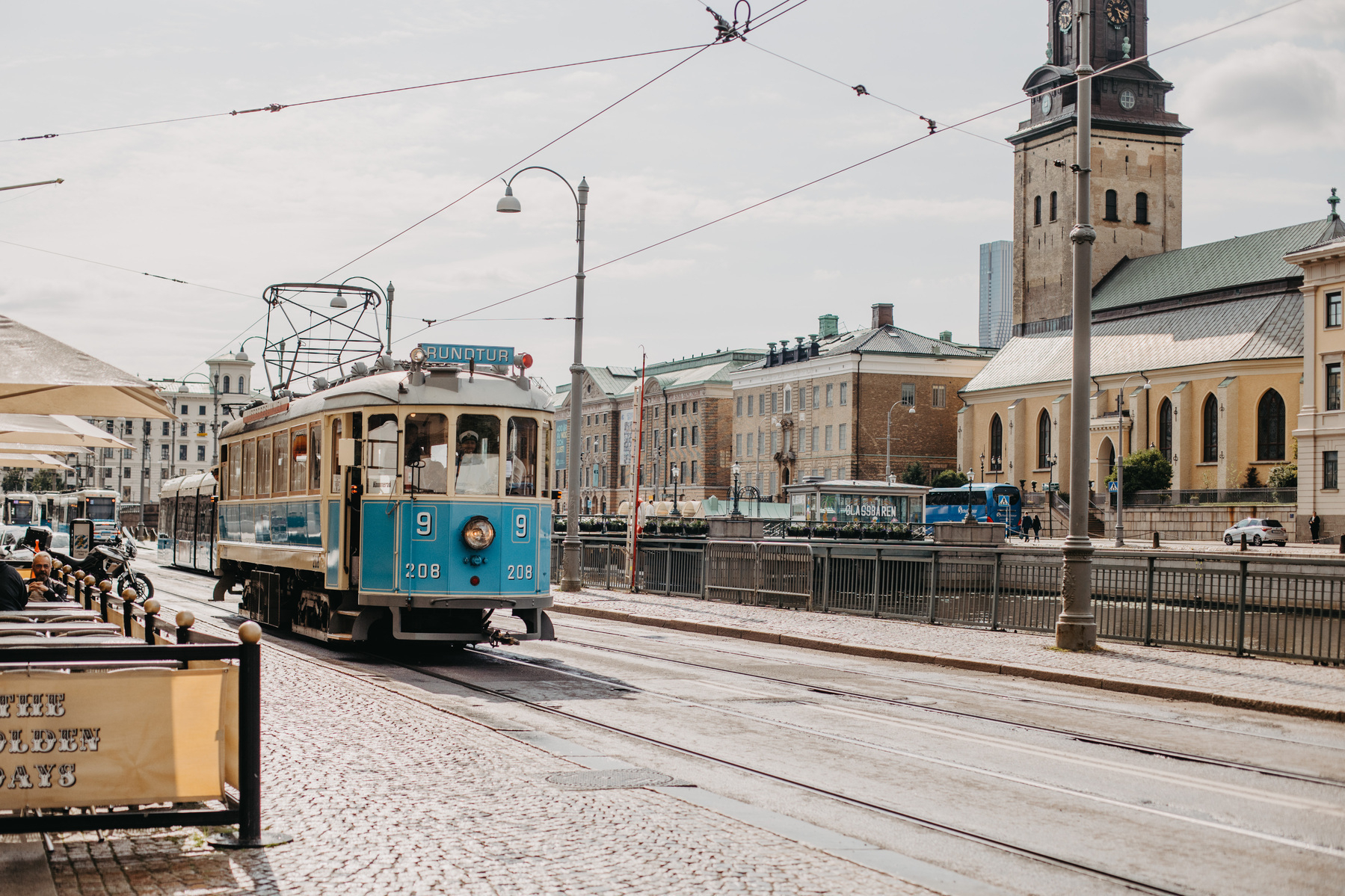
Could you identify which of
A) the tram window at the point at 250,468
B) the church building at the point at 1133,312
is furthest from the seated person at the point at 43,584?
the church building at the point at 1133,312

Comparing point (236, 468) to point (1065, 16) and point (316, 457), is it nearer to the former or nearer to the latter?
point (316, 457)

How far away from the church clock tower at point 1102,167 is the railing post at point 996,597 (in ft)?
276

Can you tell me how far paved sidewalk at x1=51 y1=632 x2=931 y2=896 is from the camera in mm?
5914

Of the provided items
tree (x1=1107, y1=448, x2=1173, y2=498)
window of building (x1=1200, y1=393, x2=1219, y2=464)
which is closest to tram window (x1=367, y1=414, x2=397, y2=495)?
tree (x1=1107, y1=448, x2=1173, y2=498)

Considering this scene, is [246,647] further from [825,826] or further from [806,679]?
[806,679]

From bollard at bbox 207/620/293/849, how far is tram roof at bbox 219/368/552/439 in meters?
8.68

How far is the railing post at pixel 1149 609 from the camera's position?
18.0 m

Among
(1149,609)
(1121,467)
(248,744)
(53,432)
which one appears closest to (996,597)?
(1149,609)

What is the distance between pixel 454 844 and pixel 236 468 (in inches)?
616

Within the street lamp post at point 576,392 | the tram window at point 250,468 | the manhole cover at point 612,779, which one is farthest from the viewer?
the street lamp post at point 576,392

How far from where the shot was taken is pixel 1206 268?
95.0 meters

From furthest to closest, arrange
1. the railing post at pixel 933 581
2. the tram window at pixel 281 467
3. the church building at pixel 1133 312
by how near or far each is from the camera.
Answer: the church building at pixel 1133 312
the railing post at pixel 933 581
the tram window at pixel 281 467

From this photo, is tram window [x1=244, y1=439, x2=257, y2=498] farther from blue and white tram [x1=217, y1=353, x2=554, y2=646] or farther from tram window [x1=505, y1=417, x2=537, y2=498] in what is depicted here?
tram window [x1=505, y1=417, x2=537, y2=498]

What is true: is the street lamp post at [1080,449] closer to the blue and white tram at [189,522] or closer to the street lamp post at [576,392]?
A: the street lamp post at [576,392]
